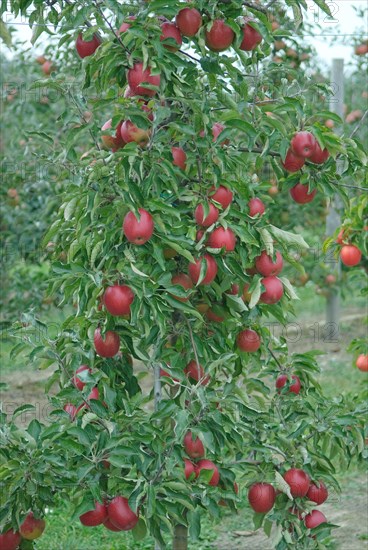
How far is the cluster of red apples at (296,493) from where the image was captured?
7.46 ft

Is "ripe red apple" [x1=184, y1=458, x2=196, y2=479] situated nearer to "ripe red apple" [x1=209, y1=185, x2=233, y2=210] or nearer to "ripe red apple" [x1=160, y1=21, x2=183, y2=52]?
"ripe red apple" [x1=209, y1=185, x2=233, y2=210]

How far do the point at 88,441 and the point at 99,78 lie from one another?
2.89 feet

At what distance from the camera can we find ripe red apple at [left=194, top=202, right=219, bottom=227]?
2.08 meters

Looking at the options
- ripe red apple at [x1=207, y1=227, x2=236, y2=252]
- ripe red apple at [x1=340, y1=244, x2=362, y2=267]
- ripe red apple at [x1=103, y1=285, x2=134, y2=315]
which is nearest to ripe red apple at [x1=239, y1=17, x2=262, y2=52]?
ripe red apple at [x1=207, y1=227, x2=236, y2=252]

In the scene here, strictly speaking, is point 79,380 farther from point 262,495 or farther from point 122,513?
point 262,495

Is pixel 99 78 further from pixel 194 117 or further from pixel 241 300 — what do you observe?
pixel 241 300

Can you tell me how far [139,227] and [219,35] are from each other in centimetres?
53

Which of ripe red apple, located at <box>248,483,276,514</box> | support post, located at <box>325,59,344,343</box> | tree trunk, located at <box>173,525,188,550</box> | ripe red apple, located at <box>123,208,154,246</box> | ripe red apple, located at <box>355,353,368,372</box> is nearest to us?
ripe red apple, located at <box>123,208,154,246</box>

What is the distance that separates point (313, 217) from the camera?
252 inches

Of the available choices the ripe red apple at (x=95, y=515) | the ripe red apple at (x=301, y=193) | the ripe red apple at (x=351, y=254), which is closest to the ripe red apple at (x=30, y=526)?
the ripe red apple at (x=95, y=515)

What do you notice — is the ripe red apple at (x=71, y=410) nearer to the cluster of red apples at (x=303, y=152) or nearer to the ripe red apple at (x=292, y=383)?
the ripe red apple at (x=292, y=383)

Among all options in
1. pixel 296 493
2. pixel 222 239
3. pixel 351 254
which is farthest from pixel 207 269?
pixel 351 254

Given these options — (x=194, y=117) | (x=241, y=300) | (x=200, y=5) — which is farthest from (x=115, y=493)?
(x=200, y=5)

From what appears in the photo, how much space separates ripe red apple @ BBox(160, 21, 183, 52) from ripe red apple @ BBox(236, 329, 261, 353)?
0.76 m
